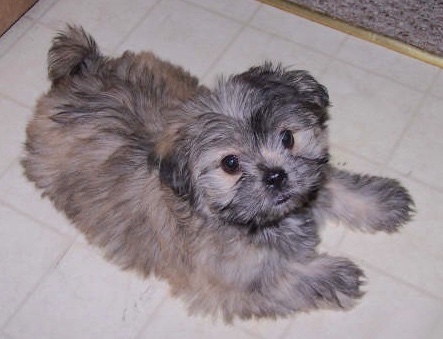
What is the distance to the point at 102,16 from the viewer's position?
383 cm

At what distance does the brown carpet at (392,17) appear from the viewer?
355 centimetres

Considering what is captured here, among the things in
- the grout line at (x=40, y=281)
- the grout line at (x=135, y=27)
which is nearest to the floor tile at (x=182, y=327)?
the grout line at (x=40, y=281)

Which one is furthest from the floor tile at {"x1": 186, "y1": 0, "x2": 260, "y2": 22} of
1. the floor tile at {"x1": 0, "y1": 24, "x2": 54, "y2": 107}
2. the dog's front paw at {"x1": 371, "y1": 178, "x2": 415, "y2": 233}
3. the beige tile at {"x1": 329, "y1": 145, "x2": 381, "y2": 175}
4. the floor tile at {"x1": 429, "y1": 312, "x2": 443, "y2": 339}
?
the floor tile at {"x1": 429, "y1": 312, "x2": 443, "y2": 339}

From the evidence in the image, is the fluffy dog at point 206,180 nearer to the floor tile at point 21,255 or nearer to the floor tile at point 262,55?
the floor tile at point 21,255

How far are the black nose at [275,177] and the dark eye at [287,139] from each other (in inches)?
4.3

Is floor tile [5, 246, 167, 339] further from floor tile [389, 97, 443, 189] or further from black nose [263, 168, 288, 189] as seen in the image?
floor tile [389, 97, 443, 189]

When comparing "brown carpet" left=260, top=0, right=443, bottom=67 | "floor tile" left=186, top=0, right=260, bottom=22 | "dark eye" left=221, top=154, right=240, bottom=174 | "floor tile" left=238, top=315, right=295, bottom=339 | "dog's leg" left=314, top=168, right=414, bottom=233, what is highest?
"brown carpet" left=260, top=0, right=443, bottom=67

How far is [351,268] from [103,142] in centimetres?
122

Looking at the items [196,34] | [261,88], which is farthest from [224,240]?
[196,34]

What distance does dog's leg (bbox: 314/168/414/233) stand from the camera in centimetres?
287

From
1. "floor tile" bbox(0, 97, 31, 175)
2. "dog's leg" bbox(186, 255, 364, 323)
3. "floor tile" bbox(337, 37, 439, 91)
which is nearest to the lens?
"dog's leg" bbox(186, 255, 364, 323)

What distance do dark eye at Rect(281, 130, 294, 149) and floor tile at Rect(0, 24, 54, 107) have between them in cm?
183

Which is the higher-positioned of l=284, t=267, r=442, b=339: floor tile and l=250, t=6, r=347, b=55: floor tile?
l=250, t=6, r=347, b=55: floor tile

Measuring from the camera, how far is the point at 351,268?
2.72m
